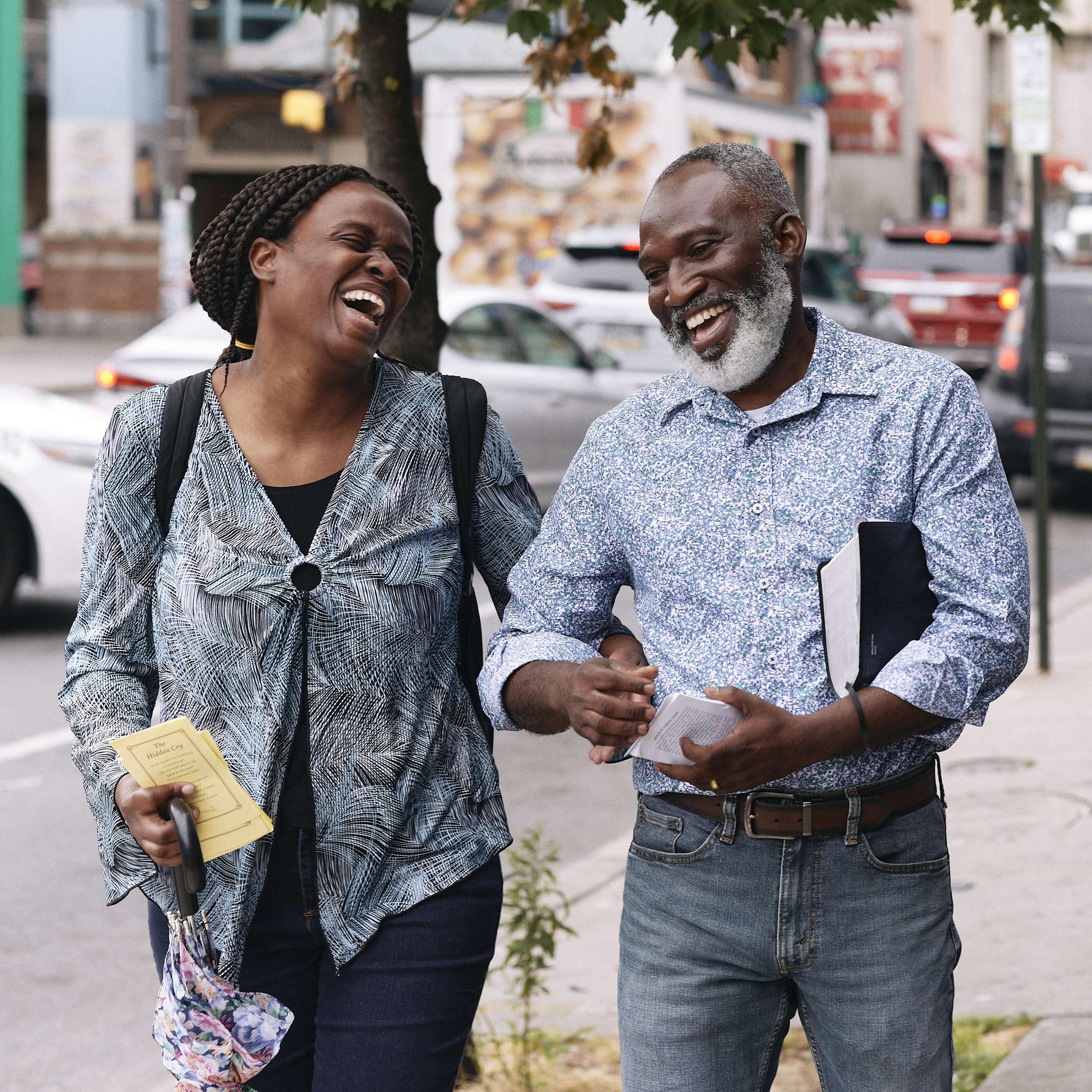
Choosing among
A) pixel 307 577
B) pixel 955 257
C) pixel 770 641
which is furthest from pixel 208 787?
pixel 955 257

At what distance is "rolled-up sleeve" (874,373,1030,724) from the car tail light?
8.66 meters

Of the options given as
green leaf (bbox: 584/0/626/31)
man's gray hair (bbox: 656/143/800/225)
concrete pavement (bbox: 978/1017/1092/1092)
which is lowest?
concrete pavement (bbox: 978/1017/1092/1092)

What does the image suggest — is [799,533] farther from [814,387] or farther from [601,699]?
[601,699]

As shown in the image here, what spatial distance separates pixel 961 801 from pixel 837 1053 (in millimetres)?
4213

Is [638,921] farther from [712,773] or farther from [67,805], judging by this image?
[67,805]

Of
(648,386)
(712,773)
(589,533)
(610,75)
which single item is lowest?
(712,773)

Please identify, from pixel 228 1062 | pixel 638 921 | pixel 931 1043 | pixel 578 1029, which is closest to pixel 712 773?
pixel 638 921

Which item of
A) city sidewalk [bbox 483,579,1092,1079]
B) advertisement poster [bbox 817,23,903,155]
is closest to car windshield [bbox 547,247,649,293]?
city sidewalk [bbox 483,579,1092,1079]

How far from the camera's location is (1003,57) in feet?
197

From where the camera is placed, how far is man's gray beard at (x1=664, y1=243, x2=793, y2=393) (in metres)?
2.40

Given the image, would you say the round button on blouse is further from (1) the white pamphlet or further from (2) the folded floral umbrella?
(1) the white pamphlet

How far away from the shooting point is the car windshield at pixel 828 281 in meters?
17.5

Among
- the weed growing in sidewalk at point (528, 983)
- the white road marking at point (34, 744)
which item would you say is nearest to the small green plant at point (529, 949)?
the weed growing in sidewalk at point (528, 983)

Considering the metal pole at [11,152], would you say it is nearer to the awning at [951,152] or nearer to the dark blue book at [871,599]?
the awning at [951,152]
